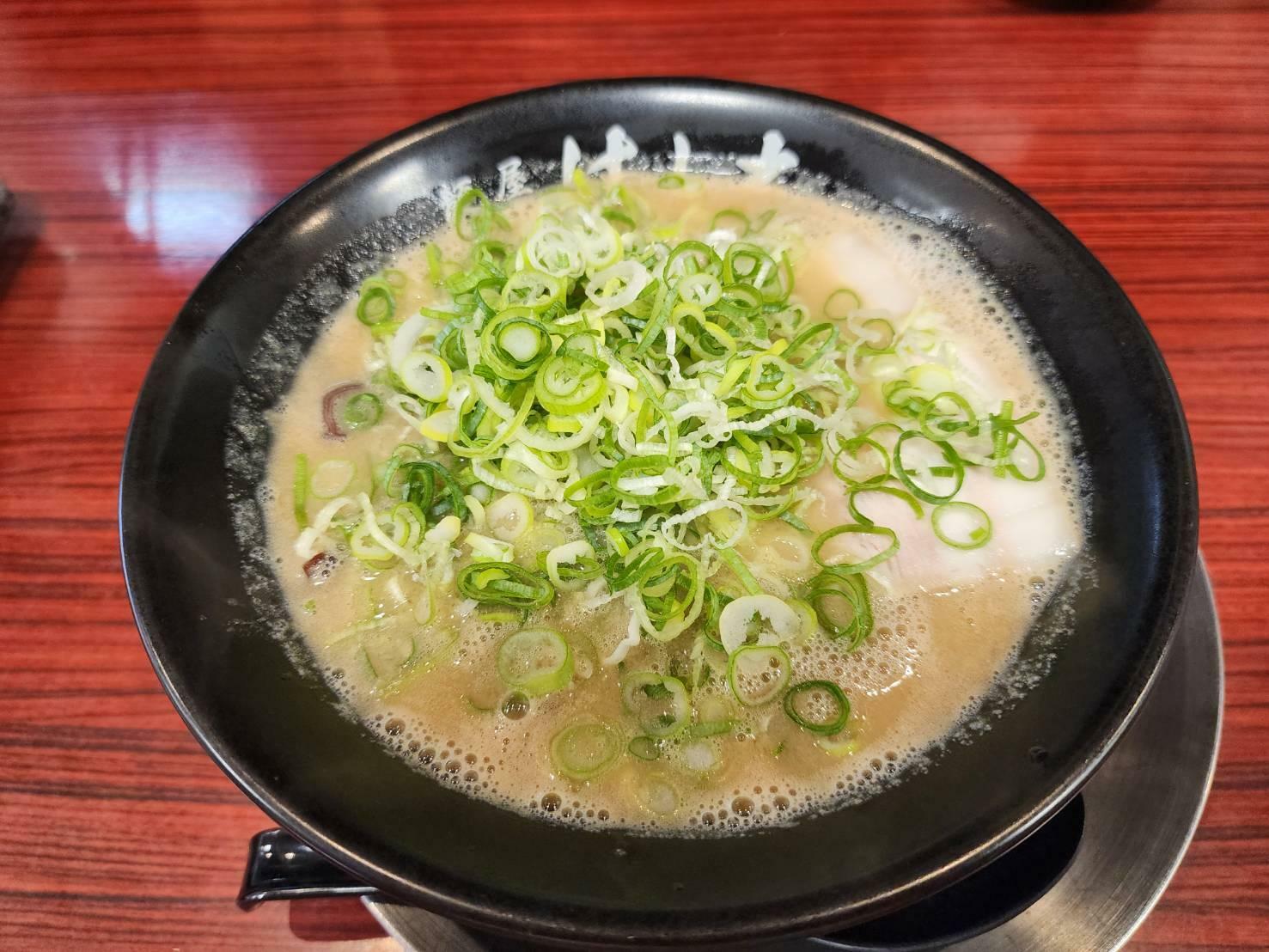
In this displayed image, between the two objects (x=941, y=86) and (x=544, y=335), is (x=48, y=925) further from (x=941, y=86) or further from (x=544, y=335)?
(x=941, y=86)

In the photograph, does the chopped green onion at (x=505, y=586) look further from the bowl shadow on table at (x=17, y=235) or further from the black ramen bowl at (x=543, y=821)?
the bowl shadow on table at (x=17, y=235)

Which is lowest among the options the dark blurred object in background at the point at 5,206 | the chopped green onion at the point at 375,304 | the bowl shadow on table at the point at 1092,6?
the dark blurred object in background at the point at 5,206

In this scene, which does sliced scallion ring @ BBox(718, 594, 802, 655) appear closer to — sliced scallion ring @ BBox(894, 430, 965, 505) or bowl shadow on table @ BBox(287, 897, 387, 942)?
sliced scallion ring @ BBox(894, 430, 965, 505)

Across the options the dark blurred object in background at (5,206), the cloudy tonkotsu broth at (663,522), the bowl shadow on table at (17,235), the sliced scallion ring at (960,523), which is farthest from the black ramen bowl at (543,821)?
the dark blurred object in background at (5,206)

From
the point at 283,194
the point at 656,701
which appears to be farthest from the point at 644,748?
the point at 283,194

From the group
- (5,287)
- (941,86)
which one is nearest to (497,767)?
(5,287)

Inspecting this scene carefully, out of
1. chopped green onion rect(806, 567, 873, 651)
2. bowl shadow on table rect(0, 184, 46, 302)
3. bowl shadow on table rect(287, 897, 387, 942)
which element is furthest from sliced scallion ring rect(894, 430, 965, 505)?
bowl shadow on table rect(0, 184, 46, 302)

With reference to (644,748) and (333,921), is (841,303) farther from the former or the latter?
(333,921)
